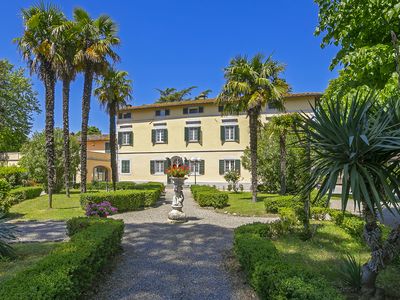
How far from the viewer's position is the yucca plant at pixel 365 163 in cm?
408

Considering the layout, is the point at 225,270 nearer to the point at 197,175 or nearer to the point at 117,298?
the point at 117,298

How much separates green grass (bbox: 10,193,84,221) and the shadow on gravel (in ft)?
16.6

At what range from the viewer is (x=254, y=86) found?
57.2 feet

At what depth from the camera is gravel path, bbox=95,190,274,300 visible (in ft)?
16.8

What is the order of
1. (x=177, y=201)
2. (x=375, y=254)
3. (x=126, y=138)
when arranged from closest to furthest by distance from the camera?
1. (x=375, y=254)
2. (x=177, y=201)
3. (x=126, y=138)

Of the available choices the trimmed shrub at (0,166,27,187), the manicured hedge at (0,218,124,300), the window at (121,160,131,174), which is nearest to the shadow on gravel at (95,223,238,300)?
the manicured hedge at (0,218,124,300)

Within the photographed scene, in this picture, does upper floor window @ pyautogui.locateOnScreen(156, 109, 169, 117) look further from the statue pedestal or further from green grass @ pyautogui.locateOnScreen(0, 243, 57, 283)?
green grass @ pyautogui.locateOnScreen(0, 243, 57, 283)

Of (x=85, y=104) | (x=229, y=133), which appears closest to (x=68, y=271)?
(x=85, y=104)

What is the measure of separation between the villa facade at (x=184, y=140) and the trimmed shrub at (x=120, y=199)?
49.1 ft

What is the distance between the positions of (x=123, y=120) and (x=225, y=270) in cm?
3030

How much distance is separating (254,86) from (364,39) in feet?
29.8

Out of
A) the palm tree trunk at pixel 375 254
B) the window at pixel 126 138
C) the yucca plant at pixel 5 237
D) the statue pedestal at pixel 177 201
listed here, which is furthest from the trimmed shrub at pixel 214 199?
the window at pixel 126 138

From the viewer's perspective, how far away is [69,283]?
3.85 meters

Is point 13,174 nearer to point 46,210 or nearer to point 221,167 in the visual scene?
point 46,210
